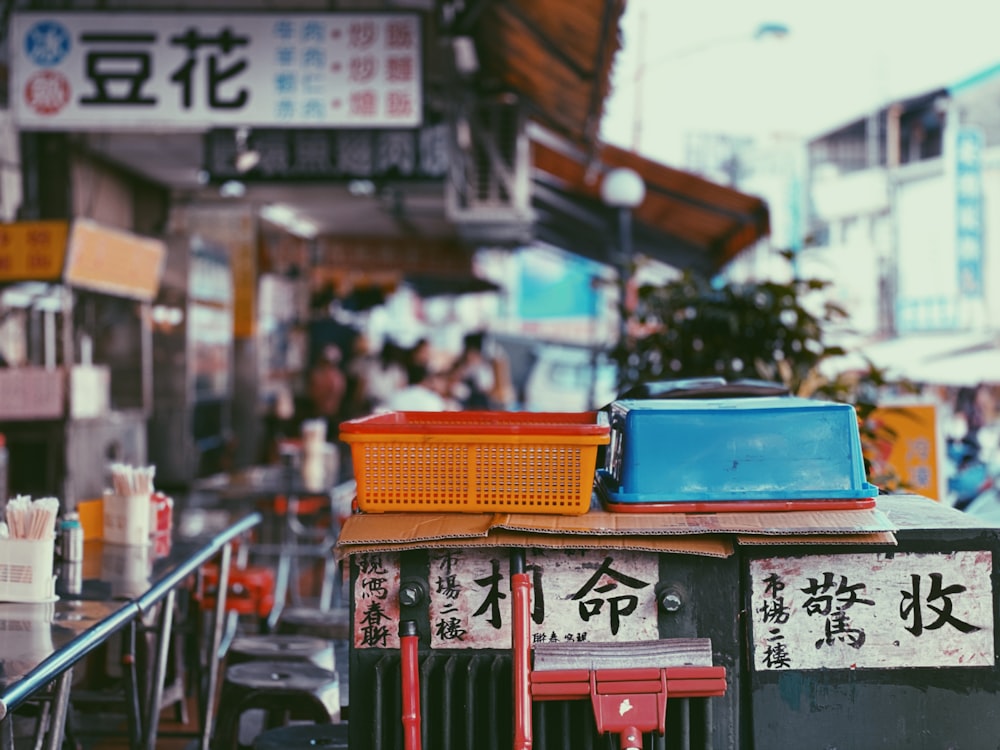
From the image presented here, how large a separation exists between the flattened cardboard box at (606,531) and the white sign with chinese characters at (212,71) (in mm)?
4396

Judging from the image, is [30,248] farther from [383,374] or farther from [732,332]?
[383,374]

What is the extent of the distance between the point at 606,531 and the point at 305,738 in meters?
1.25

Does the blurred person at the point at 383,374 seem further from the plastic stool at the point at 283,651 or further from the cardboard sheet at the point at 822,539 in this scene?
the cardboard sheet at the point at 822,539

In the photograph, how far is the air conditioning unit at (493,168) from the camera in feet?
32.9

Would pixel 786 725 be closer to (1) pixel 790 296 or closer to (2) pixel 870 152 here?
(1) pixel 790 296

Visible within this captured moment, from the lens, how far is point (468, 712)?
2.50m

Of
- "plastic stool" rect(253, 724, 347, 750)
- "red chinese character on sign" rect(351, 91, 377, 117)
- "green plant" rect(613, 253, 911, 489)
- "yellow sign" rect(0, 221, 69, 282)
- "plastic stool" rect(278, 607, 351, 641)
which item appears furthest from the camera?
"yellow sign" rect(0, 221, 69, 282)

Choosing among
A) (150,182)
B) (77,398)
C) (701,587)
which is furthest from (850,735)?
(150,182)

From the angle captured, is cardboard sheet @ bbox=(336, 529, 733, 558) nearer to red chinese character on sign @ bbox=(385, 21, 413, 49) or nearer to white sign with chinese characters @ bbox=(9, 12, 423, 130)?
white sign with chinese characters @ bbox=(9, 12, 423, 130)

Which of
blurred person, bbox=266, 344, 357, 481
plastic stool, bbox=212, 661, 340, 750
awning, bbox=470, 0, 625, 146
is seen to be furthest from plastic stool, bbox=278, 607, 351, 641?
blurred person, bbox=266, 344, 357, 481

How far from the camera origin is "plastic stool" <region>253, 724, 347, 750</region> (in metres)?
3.09

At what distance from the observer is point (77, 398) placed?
8484 millimetres

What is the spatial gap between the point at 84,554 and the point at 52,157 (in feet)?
21.7

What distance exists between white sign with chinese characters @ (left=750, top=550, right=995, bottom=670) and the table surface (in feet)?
5.23
